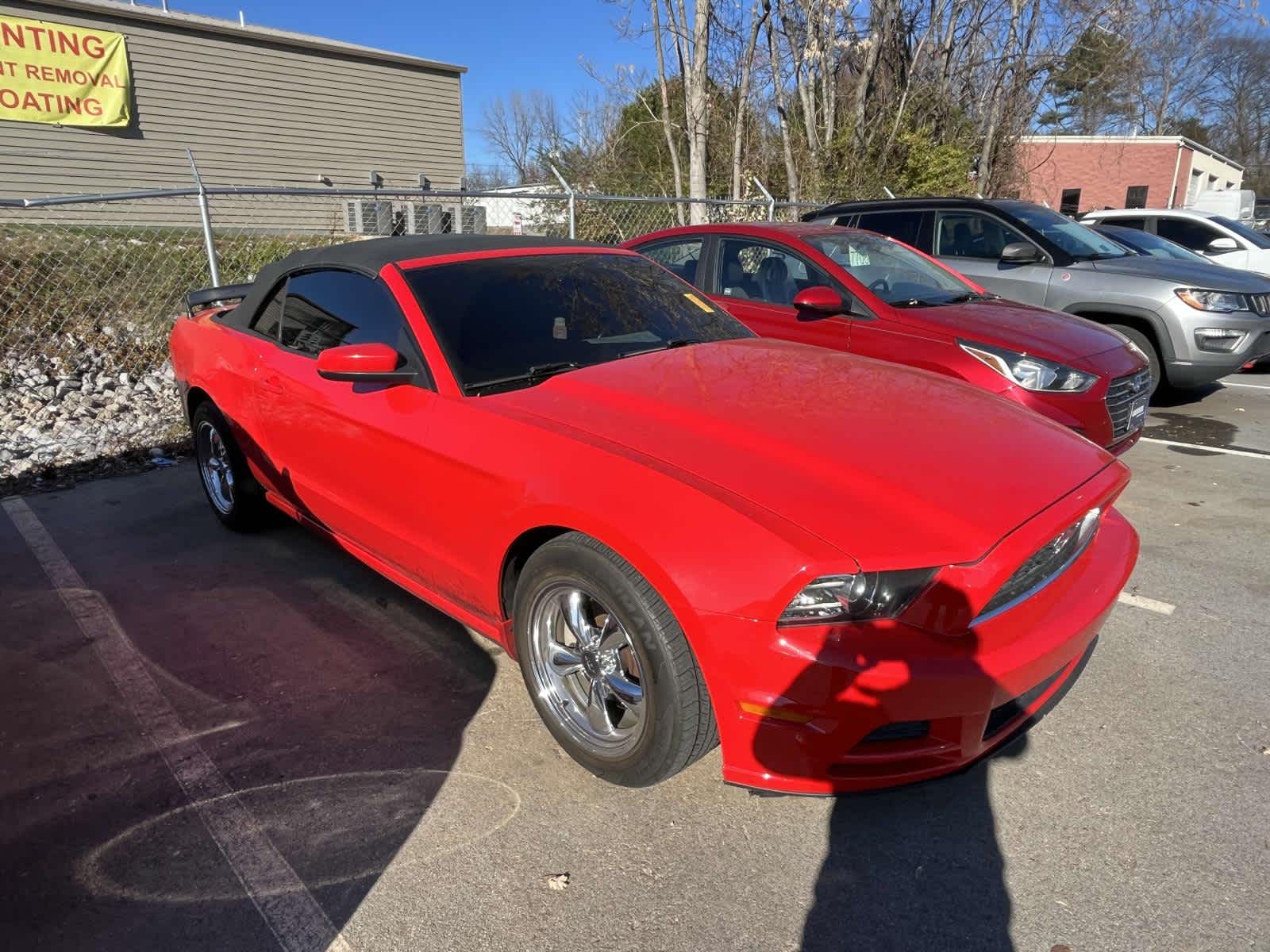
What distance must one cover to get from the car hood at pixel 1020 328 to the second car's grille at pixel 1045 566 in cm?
238

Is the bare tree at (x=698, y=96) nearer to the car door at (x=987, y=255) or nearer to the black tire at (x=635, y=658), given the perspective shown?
the car door at (x=987, y=255)

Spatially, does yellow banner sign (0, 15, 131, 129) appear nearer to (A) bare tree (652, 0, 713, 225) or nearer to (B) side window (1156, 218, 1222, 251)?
(A) bare tree (652, 0, 713, 225)

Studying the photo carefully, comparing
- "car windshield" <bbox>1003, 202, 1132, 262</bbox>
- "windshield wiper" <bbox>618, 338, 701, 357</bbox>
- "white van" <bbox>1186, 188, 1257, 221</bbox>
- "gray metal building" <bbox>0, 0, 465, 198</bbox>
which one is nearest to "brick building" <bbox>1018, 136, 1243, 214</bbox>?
"white van" <bbox>1186, 188, 1257, 221</bbox>

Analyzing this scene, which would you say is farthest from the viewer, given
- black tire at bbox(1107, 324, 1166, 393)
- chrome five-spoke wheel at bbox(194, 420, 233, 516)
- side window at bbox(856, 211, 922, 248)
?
side window at bbox(856, 211, 922, 248)

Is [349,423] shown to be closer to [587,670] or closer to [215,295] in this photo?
[587,670]

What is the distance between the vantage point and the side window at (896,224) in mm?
7664

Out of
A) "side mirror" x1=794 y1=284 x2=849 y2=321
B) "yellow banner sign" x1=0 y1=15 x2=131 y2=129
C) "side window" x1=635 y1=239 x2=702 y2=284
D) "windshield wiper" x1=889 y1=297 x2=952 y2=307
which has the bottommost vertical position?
"windshield wiper" x1=889 y1=297 x2=952 y2=307

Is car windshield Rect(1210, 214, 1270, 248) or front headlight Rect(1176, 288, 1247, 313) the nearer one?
front headlight Rect(1176, 288, 1247, 313)

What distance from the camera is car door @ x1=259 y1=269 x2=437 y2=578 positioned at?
309 centimetres

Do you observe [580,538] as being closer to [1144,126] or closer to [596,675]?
[596,675]

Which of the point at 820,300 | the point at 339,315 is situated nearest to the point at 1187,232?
the point at 820,300

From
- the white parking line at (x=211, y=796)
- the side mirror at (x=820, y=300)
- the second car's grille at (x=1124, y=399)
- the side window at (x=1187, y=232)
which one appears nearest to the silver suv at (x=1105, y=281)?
the second car's grille at (x=1124, y=399)

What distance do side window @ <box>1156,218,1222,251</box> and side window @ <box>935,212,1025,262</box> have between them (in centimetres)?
535

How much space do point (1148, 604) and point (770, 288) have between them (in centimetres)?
304
